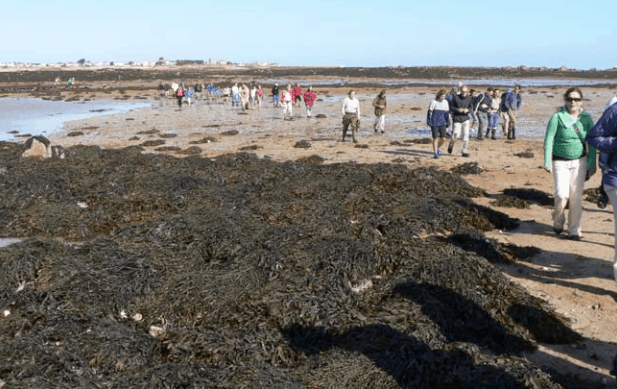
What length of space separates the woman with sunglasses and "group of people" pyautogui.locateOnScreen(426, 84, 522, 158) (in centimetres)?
639

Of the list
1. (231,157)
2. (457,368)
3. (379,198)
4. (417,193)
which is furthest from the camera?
(231,157)

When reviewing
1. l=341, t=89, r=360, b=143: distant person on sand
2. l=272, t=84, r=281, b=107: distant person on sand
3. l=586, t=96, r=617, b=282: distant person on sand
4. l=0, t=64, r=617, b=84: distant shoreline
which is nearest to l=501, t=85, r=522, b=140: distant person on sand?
l=341, t=89, r=360, b=143: distant person on sand

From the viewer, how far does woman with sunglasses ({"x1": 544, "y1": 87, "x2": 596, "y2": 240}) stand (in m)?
6.95

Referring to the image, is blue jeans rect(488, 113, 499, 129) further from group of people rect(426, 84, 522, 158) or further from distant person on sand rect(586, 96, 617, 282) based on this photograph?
distant person on sand rect(586, 96, 617, 282)

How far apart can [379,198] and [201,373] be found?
6.14m

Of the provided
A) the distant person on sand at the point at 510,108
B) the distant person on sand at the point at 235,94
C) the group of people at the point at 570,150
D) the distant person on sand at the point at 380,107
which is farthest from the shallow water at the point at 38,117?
the group of people at the point at 570,150

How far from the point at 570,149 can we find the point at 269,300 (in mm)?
4216

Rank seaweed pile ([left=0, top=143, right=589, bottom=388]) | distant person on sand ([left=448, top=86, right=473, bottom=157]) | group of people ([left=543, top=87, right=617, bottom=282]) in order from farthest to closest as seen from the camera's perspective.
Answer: distant person on sand ([left=448, top=86, right=473, bottom=157])
group of people ([left=543, top=87, right=617, bottom=282])
seaweed pile ([left=0, top=143, right=589, bottom=388])

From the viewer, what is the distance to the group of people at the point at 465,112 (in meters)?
13.6

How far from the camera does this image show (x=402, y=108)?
3291 centimetres

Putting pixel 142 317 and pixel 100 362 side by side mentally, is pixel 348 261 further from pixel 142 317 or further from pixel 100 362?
pixel 100 362

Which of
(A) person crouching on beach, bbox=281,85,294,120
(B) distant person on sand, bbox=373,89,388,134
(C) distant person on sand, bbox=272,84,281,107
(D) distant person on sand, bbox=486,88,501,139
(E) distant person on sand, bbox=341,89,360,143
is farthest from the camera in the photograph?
(C) distant person on sand, bbox=272,84,281,107

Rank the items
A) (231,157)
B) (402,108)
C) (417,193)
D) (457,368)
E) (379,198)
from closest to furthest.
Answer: (457,368) < (379,198) < (417,193) < (231,157) < (402,108)

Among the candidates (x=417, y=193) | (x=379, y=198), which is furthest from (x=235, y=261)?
A: (x=417, y=193)
